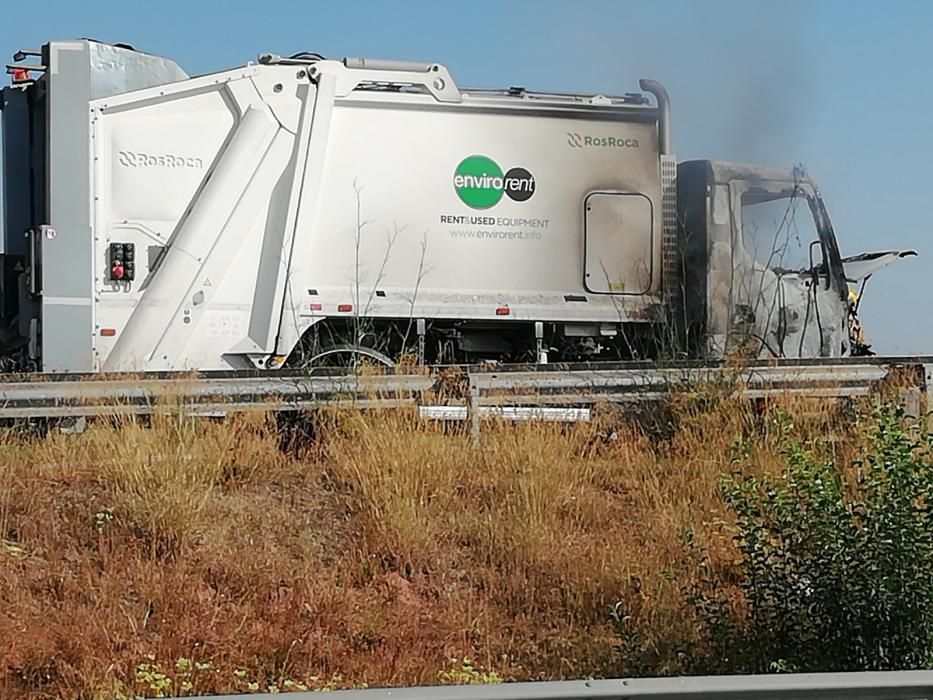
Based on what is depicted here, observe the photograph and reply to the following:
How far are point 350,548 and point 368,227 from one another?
14.9ft

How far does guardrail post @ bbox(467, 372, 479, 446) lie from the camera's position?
24.3ft

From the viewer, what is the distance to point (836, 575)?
4637mm

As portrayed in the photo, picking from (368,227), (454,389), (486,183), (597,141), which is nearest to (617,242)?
(597,141)

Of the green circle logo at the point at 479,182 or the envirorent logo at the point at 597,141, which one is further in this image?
the envirorent logo at the point at 597,141

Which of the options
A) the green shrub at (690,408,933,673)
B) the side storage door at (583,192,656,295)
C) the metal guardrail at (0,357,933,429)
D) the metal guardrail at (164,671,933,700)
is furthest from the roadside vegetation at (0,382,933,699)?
the side storage door at (583,192,656,295)

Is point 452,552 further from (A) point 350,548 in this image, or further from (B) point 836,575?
(B) point 836,575

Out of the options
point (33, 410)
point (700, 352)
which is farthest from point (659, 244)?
point (33, 410)

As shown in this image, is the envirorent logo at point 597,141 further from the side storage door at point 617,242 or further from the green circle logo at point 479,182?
the green circle logo at point 479,182

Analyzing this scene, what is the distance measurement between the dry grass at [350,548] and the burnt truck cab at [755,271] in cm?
272

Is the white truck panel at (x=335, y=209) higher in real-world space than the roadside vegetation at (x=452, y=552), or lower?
higher

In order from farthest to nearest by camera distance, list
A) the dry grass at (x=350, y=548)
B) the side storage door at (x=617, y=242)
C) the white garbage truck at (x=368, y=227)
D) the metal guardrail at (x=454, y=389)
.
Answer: the side storage door at (x=617, y=242) < the white garbage truck at (x=368, y=227) < the metal guardrail at (x=454, y=389) < the dry grass at (x=350, y=548)

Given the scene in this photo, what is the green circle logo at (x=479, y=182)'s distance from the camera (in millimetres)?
10266

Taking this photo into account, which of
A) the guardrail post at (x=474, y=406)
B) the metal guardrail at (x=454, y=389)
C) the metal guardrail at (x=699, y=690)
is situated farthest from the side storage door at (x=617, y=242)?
the metal guardrail at (x=699, y=690)

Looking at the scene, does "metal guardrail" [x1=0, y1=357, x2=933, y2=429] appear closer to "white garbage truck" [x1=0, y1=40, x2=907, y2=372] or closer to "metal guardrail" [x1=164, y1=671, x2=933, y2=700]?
"white garbage truck" [x1=0, y1=40, x2=907, y2=372]
